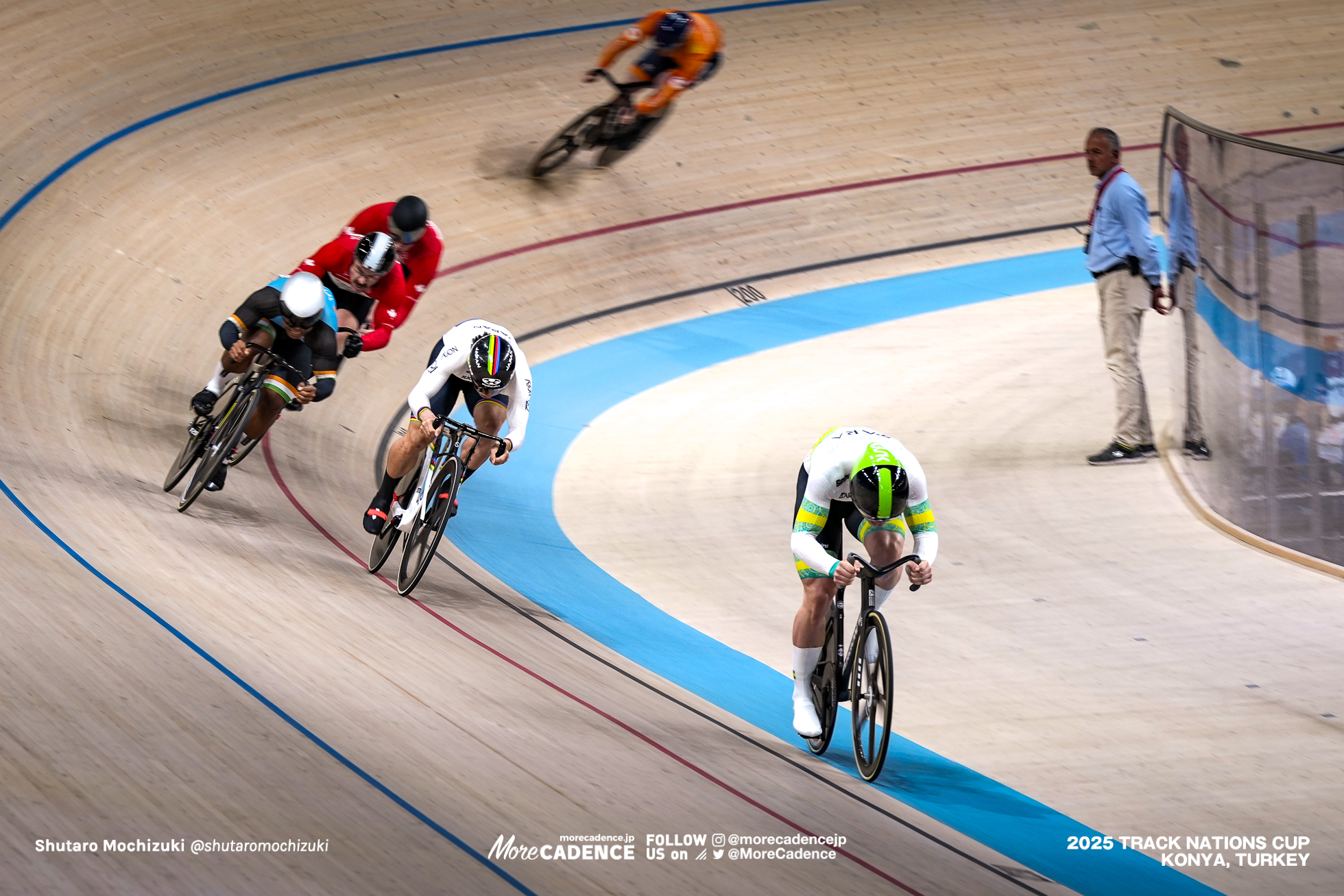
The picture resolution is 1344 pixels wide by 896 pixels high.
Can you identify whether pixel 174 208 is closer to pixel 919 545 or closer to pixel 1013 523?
pixel 1013 523

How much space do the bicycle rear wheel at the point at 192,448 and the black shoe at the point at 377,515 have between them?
28.9 inches

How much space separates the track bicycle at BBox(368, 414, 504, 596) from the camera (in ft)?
16.0

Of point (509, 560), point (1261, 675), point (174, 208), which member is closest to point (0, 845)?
point (509, 560)

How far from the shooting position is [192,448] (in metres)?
5.34

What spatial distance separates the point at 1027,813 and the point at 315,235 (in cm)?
610

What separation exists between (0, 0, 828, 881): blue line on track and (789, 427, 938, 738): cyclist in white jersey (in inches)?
49.8

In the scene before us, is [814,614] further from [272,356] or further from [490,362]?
[272,356]

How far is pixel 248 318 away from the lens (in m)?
5.12

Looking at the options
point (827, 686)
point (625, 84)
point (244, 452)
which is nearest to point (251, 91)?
point (625, 84)

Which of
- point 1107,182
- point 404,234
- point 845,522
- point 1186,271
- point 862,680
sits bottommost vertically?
point 1186,271

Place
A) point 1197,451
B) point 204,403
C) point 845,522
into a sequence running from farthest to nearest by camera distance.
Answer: point 1197,451 → point 204,403 → point 845,522

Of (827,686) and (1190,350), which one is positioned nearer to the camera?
(827,686)

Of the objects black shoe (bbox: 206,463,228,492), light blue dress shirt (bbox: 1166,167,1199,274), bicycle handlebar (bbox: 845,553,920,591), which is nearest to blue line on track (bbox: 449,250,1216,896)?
bicycle handlebar (bbox: 845,553,920,591)

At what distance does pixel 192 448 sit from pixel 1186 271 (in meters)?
4.55
